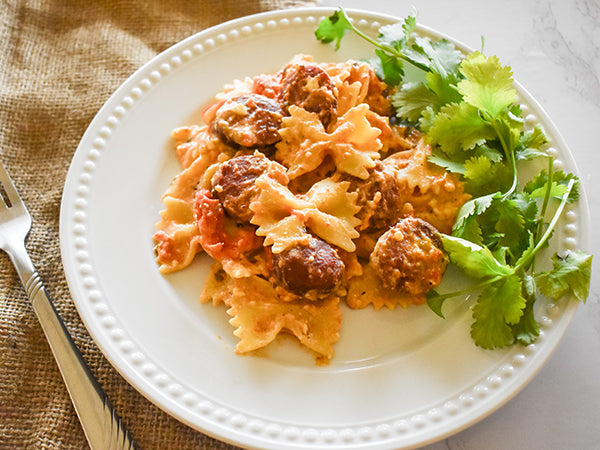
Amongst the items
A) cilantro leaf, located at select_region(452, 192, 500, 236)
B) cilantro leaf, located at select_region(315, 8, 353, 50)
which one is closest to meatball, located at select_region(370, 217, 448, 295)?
cilantro leaf, located at select_region(452, 192, 500, 236)

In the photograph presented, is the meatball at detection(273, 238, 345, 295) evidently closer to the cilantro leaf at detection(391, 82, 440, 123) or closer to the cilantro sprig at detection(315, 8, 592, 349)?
Result: the cilantro sprig at detection(315, 8, 592, 349)

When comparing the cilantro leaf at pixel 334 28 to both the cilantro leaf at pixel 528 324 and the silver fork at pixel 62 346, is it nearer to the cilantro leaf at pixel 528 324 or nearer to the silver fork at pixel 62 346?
the cilantro leaf at pixel 528 324

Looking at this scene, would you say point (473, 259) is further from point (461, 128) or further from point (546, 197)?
point (461, 128)

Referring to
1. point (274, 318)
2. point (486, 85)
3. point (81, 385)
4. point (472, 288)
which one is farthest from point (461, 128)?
point (81, 385)

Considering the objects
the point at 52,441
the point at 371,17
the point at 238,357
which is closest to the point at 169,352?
the point at 238,357

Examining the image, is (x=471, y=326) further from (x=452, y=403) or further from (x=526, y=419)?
(x=526, y=419)

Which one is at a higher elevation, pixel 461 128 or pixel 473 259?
pixel 461 128

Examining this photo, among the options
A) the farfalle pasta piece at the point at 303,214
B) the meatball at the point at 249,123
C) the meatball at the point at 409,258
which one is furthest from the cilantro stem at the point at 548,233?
the meatball at the point at 249,123
